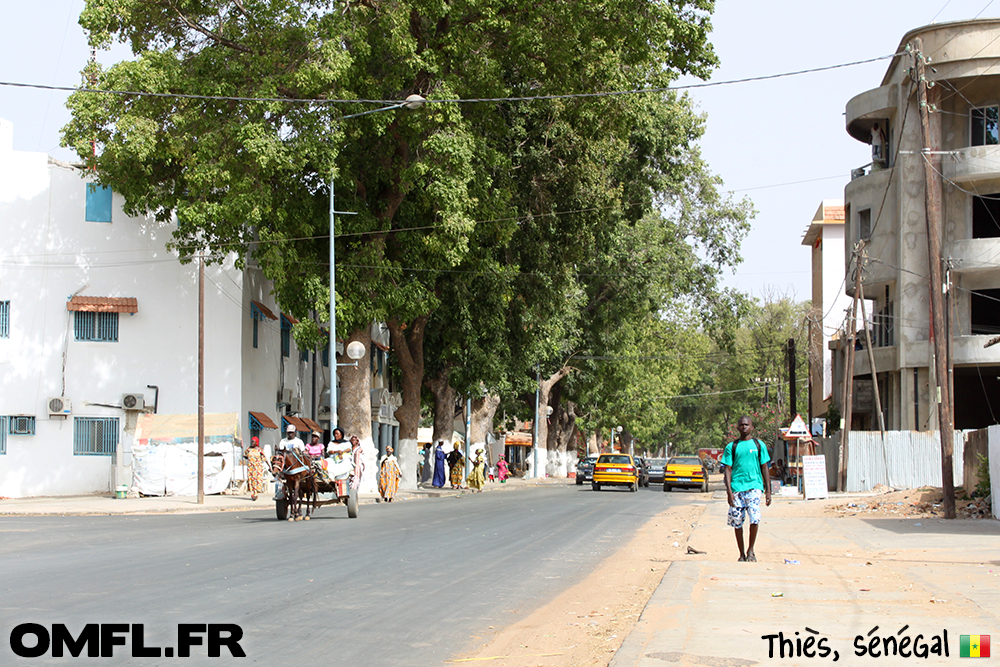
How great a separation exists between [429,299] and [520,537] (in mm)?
16473

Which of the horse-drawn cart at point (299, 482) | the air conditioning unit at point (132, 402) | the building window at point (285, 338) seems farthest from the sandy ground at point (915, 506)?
the building window at point (285, 338)

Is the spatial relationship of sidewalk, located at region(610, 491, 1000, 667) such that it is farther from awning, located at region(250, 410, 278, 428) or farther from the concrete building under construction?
the concrete building under construction

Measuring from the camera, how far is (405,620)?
360 inches

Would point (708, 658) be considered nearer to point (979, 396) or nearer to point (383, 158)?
point (383, 158)

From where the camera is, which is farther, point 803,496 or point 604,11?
point 803,496

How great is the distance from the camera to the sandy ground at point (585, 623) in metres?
7.74

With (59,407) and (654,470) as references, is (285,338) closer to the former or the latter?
(59,407)

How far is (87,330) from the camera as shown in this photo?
3384 cm

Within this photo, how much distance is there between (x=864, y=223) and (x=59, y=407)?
30963 mm

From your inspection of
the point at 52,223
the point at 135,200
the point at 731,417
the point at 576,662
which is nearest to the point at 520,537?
the point at 576,662

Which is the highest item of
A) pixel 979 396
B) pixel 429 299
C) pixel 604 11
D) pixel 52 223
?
pixel 604 11

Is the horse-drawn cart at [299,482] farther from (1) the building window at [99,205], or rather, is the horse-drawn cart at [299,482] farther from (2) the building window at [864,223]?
(2) the building window at [864,223]

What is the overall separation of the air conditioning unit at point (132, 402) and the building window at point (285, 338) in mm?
7611

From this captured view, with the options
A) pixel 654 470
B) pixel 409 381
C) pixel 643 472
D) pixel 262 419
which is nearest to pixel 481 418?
pixel 409 381
